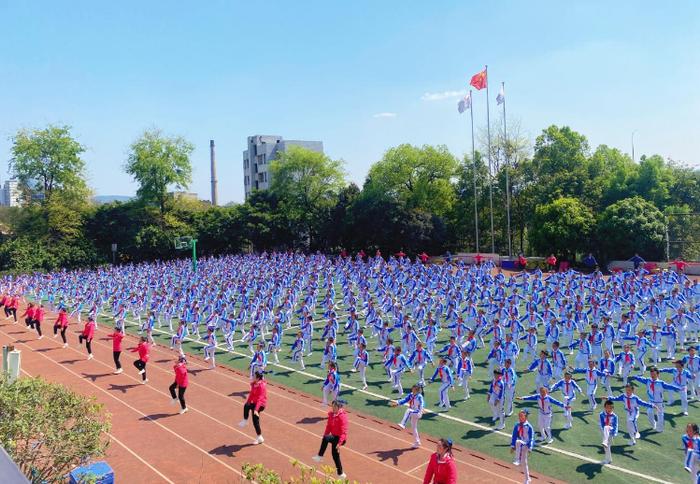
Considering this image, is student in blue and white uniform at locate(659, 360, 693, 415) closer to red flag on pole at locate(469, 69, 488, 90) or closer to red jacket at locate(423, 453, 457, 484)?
red jacket at locate(423, 453, 457, 484)

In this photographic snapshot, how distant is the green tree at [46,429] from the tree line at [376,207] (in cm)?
3783

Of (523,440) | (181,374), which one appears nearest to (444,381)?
(523,440)

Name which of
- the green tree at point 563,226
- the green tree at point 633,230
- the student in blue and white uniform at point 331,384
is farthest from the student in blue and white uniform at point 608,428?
the green tree at point 563,226

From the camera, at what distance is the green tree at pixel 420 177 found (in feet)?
173

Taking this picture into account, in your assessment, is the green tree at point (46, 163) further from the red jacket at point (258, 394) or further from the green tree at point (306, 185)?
the red jacket at point (258, 394)

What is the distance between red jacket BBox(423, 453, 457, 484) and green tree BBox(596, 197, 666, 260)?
3518cm

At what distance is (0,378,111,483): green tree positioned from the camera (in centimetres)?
684

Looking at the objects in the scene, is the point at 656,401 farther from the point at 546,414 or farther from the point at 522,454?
the point at 522,454

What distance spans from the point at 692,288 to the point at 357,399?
17603mm

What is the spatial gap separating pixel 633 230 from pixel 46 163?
5341cm

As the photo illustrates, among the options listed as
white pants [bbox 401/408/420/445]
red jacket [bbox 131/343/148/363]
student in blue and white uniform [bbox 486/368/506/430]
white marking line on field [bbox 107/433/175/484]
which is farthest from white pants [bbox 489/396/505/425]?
red jacket [bbox 131/343/148/363]

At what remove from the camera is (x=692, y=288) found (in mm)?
23922

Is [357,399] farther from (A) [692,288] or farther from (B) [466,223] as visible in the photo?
(B) [466,223]

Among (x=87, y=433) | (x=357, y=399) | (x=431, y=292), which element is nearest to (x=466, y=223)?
(x=431, y=292)
